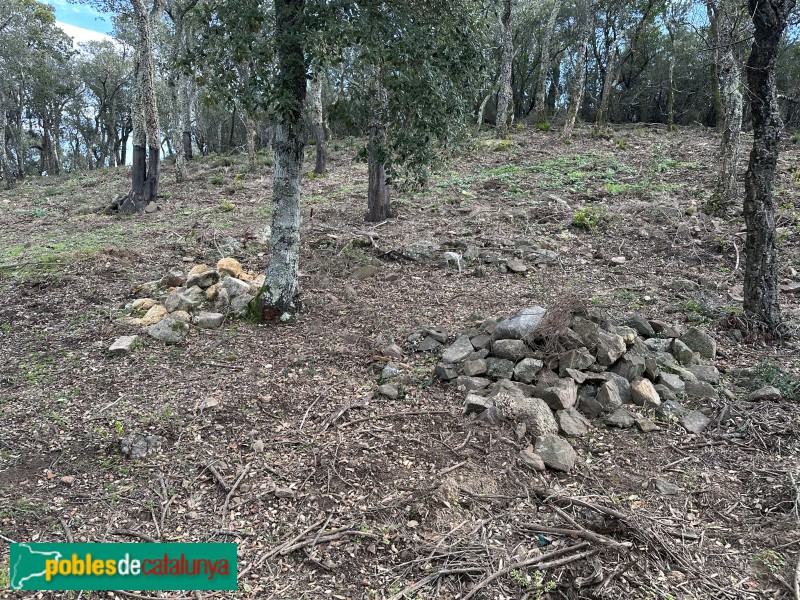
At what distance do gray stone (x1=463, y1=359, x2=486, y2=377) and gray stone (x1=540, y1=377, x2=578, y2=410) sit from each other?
65 centimetres

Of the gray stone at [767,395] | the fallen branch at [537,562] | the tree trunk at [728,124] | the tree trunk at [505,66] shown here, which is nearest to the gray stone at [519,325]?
the gray stone at [767,395]

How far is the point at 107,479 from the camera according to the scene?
3.70 metres

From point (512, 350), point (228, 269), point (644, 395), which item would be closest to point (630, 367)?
point (644, 395)

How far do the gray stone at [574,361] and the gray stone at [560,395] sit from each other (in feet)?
0.61

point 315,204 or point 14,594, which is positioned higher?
point 315,204

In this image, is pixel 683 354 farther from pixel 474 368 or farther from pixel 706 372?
pixel 474 368

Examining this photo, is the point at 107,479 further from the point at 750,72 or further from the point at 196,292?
the point at 750,72

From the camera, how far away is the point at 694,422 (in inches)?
167

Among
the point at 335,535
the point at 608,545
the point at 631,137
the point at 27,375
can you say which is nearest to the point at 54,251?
the point at 27,375

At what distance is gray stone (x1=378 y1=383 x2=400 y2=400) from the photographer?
4.72 meters

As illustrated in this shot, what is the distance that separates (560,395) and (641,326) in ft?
5.60

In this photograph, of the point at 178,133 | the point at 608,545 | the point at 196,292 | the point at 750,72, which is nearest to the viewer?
A: the point at 608,545

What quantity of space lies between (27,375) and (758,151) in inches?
316

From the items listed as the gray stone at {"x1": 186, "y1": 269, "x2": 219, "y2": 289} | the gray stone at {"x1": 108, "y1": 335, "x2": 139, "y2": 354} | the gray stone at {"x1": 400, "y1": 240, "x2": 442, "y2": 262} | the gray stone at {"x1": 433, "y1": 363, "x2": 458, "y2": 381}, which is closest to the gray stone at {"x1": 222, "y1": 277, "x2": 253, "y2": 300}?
the gray stone at {"x1": 186, "y1": 269, "x2": 219, "y2": 289}
